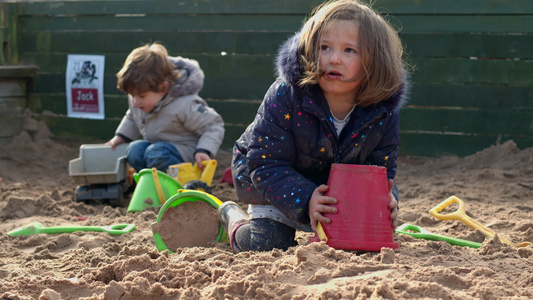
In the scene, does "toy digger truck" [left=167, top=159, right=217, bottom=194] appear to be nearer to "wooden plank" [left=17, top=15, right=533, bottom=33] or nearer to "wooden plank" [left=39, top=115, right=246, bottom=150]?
"wooden plank" [left=17, top=15, right=533, bottom=33]

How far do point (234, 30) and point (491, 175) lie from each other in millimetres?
2363

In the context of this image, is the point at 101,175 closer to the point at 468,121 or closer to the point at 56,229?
the point at 56,229

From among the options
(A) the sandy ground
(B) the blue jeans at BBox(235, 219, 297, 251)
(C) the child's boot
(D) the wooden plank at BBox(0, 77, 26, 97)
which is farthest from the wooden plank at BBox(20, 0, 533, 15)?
(B) the blue jeans at BBox(235, 219, 297, 251)

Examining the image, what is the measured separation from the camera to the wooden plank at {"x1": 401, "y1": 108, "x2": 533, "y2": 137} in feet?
15.8

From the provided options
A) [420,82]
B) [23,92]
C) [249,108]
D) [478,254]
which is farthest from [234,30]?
[478,254]

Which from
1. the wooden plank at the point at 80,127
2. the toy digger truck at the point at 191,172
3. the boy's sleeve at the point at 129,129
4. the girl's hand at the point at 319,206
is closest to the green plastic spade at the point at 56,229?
the toy digger truck at the point at 191,172

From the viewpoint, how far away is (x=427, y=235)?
2926 millimetres

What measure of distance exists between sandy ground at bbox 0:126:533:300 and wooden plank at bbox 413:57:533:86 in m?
0.90

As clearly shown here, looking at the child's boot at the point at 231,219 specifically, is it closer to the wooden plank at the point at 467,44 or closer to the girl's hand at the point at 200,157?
the girl's hand at the point at 200,157

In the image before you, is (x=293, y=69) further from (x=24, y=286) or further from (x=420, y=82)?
(x=420, y=82)

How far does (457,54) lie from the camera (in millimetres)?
4922

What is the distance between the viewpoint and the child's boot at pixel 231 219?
2744 millimetres

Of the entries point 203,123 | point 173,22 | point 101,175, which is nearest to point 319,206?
point 101,175

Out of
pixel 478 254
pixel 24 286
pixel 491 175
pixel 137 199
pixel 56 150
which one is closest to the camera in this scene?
pixel 24 286
